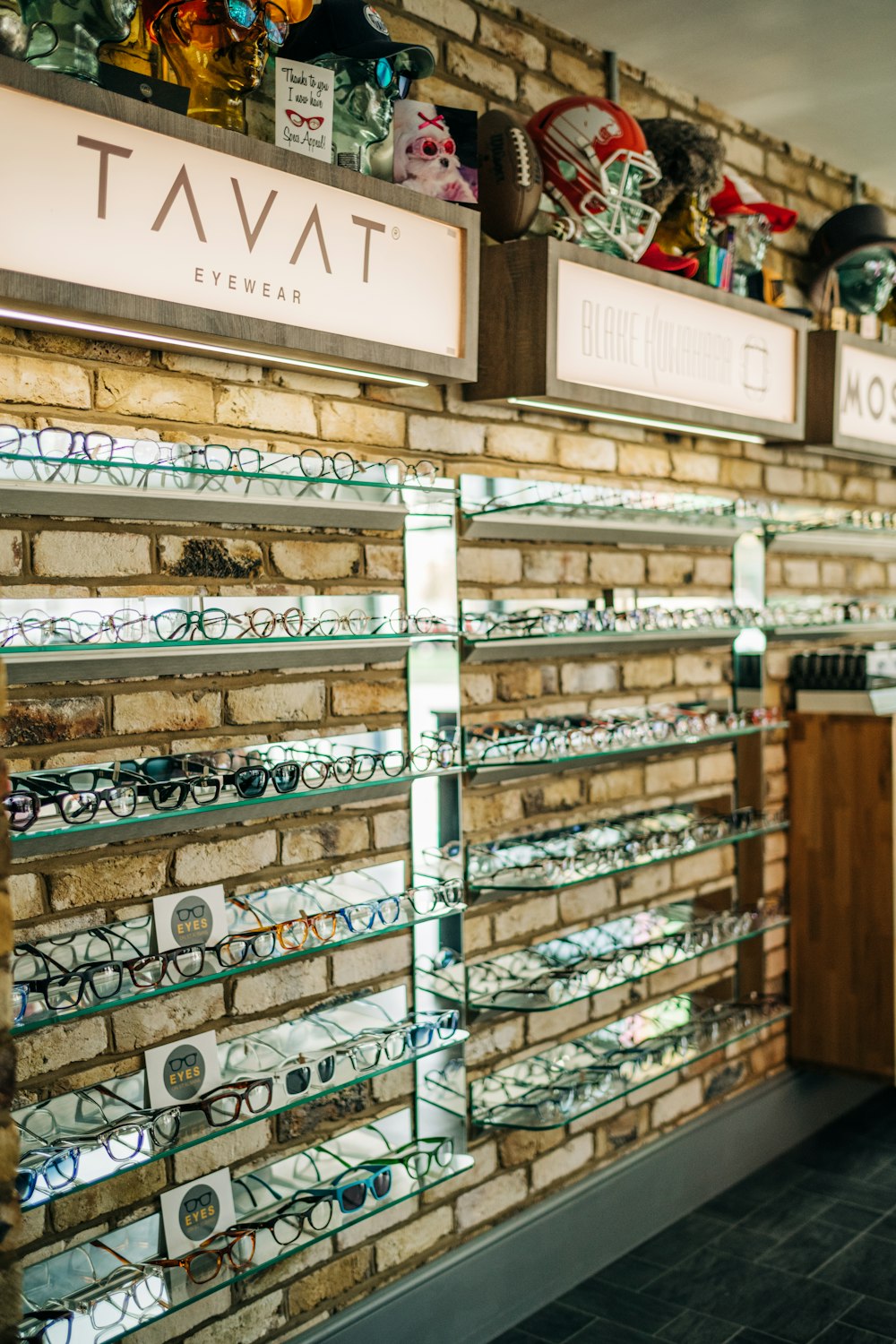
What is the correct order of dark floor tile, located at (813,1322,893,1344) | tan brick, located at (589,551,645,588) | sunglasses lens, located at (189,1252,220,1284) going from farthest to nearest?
1. tan brick, located at (589,551,645,588)
2. dark floor tile, located at (813,1322,893,1344)
3. sunglasses lens, located at (189,1252,220,1284)

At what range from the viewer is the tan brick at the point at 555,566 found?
2879mm

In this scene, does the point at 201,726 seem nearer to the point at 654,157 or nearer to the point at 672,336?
the point at 672,336

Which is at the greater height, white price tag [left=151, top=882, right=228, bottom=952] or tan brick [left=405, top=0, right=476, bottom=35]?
tan brick [left=405, top=0, right=476, bottom=35]

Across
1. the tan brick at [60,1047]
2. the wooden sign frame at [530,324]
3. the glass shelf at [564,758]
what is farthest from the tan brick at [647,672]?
the tan brick at [60,1047]

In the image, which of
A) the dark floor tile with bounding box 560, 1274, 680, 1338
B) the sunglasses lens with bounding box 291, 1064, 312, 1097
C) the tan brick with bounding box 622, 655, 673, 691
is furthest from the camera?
the tan brick with bounding box 622, 655, 673, 691

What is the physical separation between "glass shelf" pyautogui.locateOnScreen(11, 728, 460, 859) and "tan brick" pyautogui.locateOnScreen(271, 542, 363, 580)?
1.08 ft

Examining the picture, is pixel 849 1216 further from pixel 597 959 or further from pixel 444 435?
pixel 444 435

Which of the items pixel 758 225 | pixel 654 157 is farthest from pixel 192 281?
pixel 758 225

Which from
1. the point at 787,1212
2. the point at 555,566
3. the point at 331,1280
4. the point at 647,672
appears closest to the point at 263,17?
the point at 555,566

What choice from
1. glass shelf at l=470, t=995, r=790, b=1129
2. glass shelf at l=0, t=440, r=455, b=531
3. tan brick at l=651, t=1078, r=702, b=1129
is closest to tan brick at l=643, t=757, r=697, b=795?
glass shelf at l=470, t=995, r=790, b=1129

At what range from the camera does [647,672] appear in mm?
3252

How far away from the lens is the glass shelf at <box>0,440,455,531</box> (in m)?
1.83

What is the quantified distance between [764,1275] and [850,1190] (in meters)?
0.59

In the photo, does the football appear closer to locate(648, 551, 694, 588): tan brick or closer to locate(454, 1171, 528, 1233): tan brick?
locate(648, 551, 694, 588): tan brick
